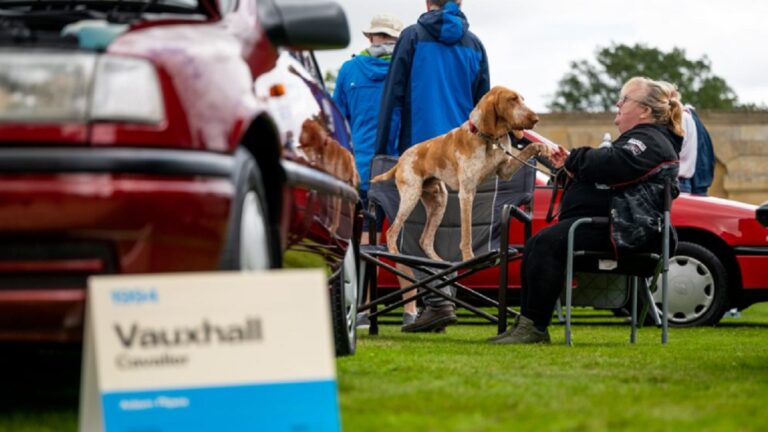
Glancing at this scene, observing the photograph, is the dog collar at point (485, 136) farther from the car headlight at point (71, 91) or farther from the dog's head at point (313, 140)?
the car headlight at point (71, 91)

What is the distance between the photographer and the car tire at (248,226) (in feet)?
15.3

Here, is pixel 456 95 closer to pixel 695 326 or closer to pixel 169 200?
pixel 695 326

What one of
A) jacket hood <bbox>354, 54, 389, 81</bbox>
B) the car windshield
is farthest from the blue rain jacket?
the car windshield

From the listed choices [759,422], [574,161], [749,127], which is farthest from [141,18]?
[749,127]

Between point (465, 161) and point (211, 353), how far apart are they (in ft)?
22.0

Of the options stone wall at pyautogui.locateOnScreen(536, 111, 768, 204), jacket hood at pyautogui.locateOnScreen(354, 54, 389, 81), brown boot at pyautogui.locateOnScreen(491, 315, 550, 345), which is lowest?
stone wall at pyautogui.locateOnScreen(536, 111, 768, 204)

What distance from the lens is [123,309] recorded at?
3838 mm

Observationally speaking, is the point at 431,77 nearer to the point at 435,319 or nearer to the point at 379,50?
the point at 379,50

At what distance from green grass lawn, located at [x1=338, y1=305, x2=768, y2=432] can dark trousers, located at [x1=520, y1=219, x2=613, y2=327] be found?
0.85ft

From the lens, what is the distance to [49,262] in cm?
438

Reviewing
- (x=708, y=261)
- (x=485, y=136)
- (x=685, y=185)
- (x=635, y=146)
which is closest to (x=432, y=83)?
(x=485, y=136)

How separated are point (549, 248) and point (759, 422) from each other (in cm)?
441

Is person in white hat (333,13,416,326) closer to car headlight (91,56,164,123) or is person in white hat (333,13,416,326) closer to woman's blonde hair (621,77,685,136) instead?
woman's blonde hair (621,77,685,136)

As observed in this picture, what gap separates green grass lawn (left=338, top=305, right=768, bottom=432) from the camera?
4.76m
